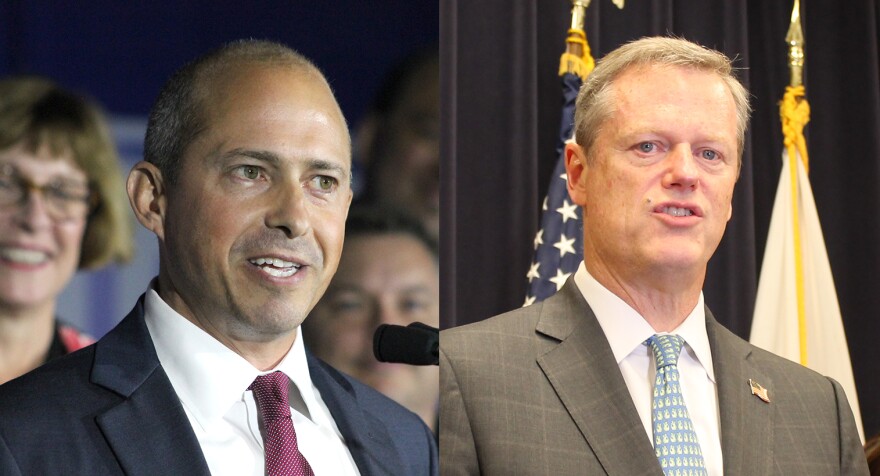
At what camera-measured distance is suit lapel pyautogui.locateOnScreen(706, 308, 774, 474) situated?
168 cm

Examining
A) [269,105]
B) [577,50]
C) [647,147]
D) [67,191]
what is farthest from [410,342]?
[577,50]

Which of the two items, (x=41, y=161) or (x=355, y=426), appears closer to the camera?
(x=41, y=161)

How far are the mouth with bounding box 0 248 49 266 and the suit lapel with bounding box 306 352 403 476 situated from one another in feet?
1.08

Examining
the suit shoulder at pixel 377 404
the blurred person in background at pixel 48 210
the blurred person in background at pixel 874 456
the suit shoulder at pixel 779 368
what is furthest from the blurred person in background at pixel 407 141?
the blurred person in background at pixel 874 456

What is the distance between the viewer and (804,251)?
337 centimetres

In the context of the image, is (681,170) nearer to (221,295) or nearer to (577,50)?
(221,295)

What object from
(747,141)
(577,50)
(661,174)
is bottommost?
(661,174)

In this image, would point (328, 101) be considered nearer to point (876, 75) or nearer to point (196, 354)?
point (196, 354)

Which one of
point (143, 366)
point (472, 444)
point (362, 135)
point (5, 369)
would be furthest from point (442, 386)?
point (5, 369)

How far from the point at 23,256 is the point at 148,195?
0.14 metres

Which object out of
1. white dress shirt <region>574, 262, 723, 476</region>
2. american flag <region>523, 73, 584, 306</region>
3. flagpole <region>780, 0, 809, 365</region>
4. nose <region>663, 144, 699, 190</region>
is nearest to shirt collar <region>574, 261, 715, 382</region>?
white dress shirt <region>574, 262, 723, 476</region>

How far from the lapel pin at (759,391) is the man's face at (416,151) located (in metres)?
0.71

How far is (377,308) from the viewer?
136 cm

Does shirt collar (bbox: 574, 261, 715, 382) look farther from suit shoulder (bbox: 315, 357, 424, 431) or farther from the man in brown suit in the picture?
suit shoulder (bbox: 315, 357, 424, 431)
